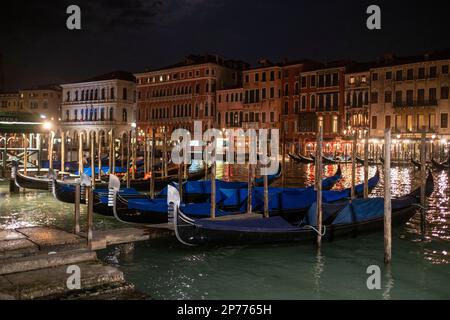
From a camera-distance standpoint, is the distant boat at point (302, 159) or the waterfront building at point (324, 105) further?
the waterfront building at point (324, 105)

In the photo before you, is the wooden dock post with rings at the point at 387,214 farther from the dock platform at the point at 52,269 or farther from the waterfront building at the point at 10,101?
the waterfront building at the point at 10,101

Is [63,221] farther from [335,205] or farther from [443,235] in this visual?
[443,235]

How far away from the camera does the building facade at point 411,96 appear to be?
26.2 metres

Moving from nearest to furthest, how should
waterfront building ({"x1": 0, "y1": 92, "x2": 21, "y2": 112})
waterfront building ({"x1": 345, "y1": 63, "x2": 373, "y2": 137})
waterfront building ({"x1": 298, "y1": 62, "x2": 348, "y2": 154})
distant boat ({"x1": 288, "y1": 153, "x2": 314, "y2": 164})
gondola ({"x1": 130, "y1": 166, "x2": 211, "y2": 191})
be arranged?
gondola ({"x1": 130, "y1": 166, "x2": 211, "y2": 191}) < distant boat ({"x1": 288, "y1": 153, "x2": 314, "y2": 164}) < waterfront building ({"x1": 345, "y1": 63, "x2": 373, "y2": 137}) < waterfront building ({"x1": 298, "y1": 62, "x2": 348, "y2": 154}) < waterfront building ({"x1": 0, "y1": 92, "x2": 21, "y2": 112})

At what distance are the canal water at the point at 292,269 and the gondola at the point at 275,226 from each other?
0.14 meters

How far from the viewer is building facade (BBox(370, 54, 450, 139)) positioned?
1033 inches

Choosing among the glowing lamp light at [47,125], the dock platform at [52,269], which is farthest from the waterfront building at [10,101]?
the dock platform at [52,269]

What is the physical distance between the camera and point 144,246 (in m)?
6.34

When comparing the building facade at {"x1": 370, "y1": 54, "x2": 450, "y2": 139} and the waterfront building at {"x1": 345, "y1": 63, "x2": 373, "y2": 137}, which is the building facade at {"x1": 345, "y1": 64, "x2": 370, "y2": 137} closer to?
the waterfront building at {"x1": 345, "y1": 63, "x2": 373, "y2": 137}

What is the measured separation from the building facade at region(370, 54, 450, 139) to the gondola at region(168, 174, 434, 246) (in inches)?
791

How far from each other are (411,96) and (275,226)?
23.6 m

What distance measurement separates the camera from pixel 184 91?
3697 cm

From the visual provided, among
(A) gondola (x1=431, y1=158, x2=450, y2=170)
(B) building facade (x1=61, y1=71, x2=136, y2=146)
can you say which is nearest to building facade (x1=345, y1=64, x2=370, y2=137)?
(A) gondola (x1=431, y1=158, x2=450, y2=170)
